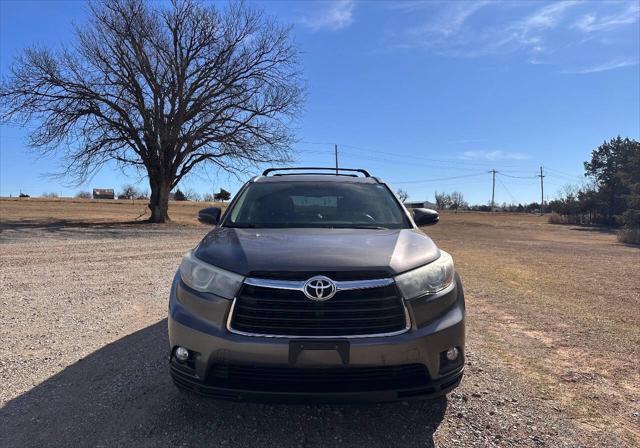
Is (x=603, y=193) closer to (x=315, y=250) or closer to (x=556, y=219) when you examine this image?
(x=556, y=219)

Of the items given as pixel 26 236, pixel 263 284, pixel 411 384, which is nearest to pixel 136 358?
pixel 263 284

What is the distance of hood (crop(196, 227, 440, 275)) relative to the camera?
295 centimetres

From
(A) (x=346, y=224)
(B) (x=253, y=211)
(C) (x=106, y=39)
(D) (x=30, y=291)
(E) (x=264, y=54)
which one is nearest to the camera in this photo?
(A) (x=346, y=224)

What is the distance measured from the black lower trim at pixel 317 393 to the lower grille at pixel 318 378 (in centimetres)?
A: 1

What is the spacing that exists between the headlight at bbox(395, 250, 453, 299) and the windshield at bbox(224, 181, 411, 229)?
86 cm

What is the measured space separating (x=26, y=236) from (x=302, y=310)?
18.1 m

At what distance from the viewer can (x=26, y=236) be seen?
17562 millimetres

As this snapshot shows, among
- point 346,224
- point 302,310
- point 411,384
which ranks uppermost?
point 346,224

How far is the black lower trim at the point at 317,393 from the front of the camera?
2768mm

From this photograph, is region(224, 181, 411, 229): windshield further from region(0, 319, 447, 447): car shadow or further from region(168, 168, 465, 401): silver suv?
region(0, 319, 447, 447): car shadow

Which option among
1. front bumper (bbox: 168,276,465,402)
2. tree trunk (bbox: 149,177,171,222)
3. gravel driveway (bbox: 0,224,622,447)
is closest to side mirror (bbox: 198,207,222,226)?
gravel driveway (bbox: 0,224,622,447)

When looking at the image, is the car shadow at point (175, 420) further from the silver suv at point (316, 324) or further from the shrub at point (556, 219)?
the shrub at point (556, 219)

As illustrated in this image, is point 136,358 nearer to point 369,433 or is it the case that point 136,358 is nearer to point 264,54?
point 369,433

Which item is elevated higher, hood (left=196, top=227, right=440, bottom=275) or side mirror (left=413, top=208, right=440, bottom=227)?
side mirror (left=413, top=208, right=440, bottom=227)
